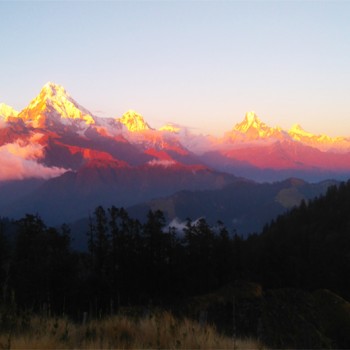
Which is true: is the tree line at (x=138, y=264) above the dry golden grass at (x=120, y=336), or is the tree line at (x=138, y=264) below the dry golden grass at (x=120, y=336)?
below

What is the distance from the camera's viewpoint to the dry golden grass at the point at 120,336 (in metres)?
8.58

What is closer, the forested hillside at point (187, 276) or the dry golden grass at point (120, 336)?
the dry golden grass at point (120, 336)

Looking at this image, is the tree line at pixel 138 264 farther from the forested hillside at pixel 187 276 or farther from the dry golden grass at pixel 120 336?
the dry golden grass at pixel 120 336

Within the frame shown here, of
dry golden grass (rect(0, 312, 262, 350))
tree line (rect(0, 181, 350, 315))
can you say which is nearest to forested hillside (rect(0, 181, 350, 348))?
tree line (rect(0, 181, 350, 315))

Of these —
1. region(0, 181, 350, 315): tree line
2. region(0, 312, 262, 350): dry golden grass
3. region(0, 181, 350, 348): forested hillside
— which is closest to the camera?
region(0, 312, 262, 350): dry golden grass

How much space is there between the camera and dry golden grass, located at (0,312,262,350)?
8578 millimetres

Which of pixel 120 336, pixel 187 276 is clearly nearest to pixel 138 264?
pixel 187 276

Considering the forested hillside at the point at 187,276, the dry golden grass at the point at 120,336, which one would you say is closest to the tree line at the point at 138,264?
the forested hillside at the point at 187,276

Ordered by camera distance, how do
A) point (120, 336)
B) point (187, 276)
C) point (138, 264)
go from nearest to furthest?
1. point (120, 336)
2. point (138, 264)
3. point (187, 276)

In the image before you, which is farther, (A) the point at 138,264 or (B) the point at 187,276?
(B) the point at 187,276

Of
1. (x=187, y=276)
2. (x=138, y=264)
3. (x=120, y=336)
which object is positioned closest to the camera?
(x=120, y=336)

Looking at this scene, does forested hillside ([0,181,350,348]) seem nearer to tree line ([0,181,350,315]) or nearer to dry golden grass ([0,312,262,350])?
tree line ([0,181,350,315])

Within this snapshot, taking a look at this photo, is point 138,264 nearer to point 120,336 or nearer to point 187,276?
point 187,276

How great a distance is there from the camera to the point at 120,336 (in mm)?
9586
